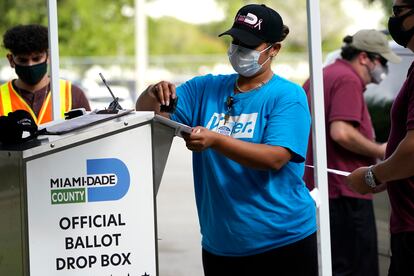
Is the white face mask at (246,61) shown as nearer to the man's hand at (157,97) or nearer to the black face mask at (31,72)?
the man's hand at (157,97)

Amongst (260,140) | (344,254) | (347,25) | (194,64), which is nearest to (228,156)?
(260,140)

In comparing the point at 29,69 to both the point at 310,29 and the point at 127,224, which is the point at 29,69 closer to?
the point at 310,29

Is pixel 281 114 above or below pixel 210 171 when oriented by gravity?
above

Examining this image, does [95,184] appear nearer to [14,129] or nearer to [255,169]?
[14,129]

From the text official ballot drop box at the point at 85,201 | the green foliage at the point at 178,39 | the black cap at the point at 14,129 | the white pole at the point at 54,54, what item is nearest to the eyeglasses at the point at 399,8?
the text official ballot drop box at the point at 85,201

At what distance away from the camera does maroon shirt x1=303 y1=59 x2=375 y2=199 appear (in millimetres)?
5578

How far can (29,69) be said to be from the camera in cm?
496

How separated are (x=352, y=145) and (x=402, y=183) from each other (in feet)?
6.95

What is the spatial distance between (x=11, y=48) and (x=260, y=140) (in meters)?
2.01

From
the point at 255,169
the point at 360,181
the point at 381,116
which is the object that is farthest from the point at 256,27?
the point at 381,116

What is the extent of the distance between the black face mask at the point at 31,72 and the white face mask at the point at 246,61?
164cm

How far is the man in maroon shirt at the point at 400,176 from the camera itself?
3305mm

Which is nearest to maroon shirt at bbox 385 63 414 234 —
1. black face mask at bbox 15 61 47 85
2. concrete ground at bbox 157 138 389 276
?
black face mask at bbox 15 61 47 85

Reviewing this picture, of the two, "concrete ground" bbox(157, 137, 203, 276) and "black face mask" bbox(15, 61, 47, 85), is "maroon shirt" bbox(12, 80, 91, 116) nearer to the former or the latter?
"black face mask" bbox(15, 61, 47, 85)
